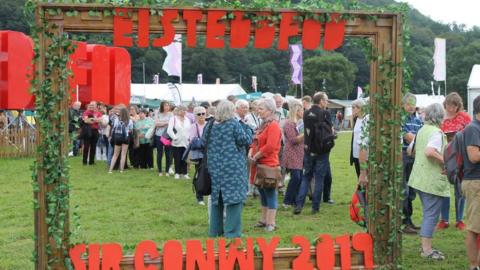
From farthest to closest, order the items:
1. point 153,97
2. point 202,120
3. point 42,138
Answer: point 153,97 → point 202,120 → point 42,138

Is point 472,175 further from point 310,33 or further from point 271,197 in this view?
point 271,197

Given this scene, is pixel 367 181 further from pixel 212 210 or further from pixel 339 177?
pixel 339 177

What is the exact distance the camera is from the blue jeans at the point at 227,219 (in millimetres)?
7602

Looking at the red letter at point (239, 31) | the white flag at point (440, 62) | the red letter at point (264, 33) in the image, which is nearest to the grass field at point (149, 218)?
the red letter at point (239, 31)

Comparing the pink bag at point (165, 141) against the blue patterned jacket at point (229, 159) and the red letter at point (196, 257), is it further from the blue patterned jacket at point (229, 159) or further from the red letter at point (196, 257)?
the red letter at point (196, 257)

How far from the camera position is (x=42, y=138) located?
554cm

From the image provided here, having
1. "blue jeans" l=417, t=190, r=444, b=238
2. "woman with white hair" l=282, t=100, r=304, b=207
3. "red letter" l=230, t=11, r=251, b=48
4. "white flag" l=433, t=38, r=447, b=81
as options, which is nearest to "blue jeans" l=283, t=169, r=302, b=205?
"woman with white hair" l=282, t=100, r=304, b=207

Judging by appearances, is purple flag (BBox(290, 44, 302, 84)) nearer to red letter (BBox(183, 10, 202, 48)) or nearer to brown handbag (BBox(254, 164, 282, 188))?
brown handbag (BBox(254, 164, 282, 188))

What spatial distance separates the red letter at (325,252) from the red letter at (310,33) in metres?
1.78

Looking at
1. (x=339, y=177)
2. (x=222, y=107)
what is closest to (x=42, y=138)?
(x=222, y=107)

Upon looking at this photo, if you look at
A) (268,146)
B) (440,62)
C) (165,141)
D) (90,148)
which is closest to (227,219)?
(268,146)

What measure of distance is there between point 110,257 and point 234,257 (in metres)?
1.10

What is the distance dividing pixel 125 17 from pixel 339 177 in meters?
10.3

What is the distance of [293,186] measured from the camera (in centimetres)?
1038
